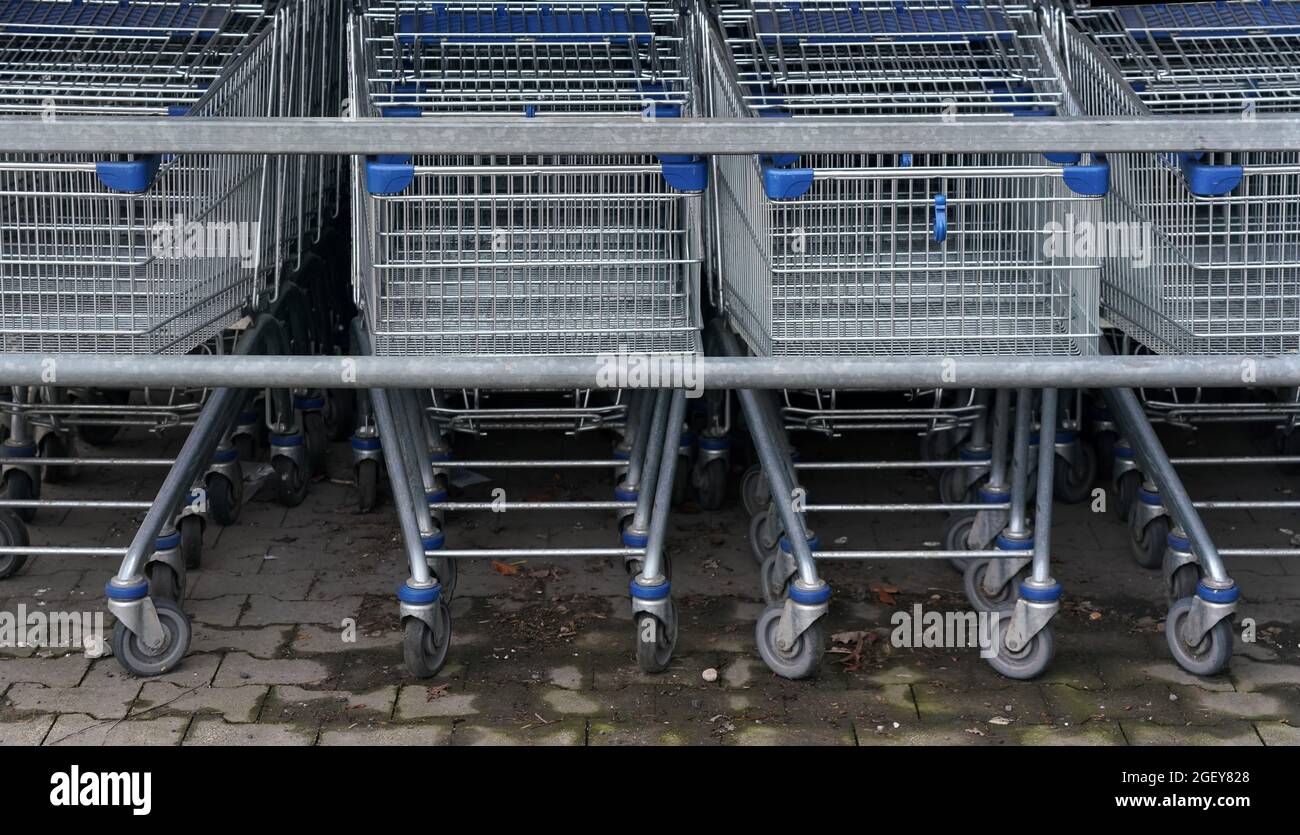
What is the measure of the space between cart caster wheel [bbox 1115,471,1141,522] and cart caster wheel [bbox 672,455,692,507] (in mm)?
1274

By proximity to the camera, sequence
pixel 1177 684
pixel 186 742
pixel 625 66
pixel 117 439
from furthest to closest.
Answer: pixel 117 439, pixel 625 66, pixel 1177 684, pixel 186 742

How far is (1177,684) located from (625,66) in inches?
88.2

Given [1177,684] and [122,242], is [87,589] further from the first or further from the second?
[1177,684]

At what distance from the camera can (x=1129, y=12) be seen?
16.1 ft

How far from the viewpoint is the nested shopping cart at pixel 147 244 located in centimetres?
385

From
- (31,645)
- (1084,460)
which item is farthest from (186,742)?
(1084,460)

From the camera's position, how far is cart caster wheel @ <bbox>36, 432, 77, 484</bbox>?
512cm

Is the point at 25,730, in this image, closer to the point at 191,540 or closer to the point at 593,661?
the point at 191,540

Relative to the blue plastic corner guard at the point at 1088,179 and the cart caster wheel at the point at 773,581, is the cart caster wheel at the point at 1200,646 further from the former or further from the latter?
the blue plastic corner guard at the point at 1088,179

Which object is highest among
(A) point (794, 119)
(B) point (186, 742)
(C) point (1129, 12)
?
(C) point (1129, 12)

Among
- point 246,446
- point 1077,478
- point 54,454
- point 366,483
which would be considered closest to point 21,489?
point 54,454

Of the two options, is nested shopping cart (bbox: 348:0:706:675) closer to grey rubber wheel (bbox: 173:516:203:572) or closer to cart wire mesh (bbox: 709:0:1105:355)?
cart wire mesh (bbox: 709:0:1105:355)

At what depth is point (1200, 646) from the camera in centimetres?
406

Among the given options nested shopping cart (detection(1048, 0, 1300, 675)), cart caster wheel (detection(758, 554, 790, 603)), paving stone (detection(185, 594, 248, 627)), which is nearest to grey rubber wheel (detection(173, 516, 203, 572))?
paving stone (detection(185, 594, 248, 627))
